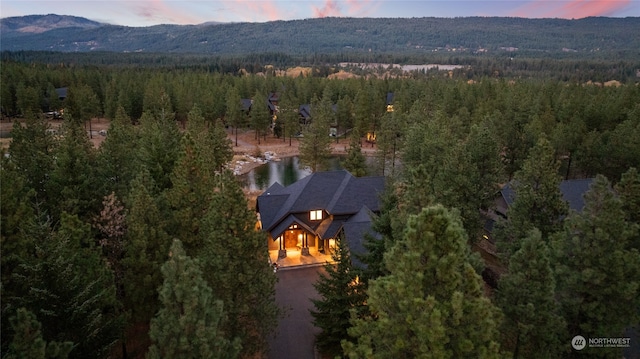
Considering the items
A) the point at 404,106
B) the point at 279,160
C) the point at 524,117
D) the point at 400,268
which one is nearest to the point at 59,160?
the point at 400,268

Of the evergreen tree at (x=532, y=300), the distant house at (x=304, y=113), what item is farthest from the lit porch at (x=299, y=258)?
the distant house at (x=304, y=113)

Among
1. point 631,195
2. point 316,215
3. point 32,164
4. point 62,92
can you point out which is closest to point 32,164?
point 32,164

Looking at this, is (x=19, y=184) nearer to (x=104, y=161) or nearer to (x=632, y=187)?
(x=104, y=161)

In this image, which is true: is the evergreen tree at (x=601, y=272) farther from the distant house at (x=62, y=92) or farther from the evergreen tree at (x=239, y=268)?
the distant house at (x=62, y=92)

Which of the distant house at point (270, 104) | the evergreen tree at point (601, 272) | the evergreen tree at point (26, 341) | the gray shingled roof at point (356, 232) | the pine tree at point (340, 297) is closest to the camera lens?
the evergreen tree at point (26, 341)

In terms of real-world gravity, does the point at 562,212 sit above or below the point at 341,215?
above
